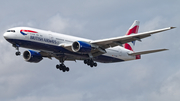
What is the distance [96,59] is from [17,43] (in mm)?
13554

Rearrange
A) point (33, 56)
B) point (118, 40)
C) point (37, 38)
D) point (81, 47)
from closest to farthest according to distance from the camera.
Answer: point (37, 38), point (81, 47), point (118, 40), point (33, 56)

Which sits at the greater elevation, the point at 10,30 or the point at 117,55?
the point at 10,30

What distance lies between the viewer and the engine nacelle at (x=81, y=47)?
5000 cm

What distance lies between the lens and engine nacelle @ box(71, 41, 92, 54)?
50.0 meters

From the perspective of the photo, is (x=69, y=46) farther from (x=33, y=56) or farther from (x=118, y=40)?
(x=33, y=56)

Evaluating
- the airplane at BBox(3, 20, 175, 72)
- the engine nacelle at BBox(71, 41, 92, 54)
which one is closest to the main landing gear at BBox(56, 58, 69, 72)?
the airplane at BBox(3, 20, 175, 72)

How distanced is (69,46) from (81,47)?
5.94 ft

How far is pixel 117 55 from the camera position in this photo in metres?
57.5

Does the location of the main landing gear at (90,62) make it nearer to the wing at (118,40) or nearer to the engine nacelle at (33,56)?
the wing at (118,40)

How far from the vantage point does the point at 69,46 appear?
165 feet

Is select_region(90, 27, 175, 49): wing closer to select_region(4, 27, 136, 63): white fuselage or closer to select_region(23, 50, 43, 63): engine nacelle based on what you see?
select_region(4, 27, 136, 63): white fuselage

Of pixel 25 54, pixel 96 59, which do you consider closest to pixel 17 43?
pixel 25 54

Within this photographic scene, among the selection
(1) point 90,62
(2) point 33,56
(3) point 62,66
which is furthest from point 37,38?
(3) point 62,66

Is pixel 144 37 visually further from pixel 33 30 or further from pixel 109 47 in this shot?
pixel 33 30
